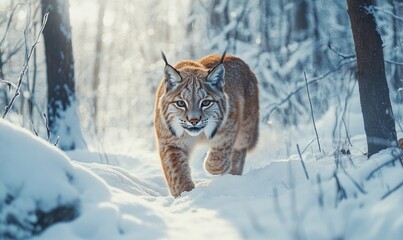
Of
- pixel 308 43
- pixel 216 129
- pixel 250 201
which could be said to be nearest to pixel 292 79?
pixel 308 43

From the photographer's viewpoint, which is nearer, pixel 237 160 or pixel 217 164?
pixel 217 164

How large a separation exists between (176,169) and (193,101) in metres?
0.66

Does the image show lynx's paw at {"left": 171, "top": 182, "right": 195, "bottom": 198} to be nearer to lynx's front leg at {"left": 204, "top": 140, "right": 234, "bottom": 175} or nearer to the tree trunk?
lynx's front leg at {"left": 204, "top": 140, "right": 234, "bottom": 175}

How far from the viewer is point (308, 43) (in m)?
11.7

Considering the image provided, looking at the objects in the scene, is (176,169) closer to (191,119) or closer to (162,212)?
(191,119)

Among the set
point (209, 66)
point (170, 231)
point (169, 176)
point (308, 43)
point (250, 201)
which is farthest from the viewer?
point (308, 43)

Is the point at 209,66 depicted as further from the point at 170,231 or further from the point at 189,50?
the point at 189,50

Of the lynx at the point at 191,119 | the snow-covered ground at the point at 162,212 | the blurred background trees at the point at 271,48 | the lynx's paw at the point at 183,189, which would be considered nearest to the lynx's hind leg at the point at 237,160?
the lynx at the point at 191,119

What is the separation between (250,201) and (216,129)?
2025 mm

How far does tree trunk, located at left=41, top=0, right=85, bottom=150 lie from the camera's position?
734cm

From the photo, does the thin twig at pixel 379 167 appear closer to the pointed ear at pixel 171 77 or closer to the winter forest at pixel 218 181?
the winter forest at pixel 218 181

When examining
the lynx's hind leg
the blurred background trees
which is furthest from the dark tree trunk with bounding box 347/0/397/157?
the blurred background trees

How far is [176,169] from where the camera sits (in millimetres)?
4977

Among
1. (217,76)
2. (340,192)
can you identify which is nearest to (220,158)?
(217,76)
